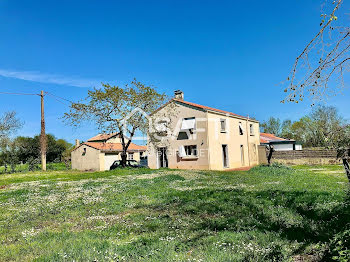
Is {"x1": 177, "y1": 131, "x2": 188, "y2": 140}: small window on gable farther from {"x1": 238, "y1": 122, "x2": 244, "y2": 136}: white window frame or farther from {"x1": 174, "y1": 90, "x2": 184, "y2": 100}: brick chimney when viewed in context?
{"x1": 238, "y1": 122, "x2": 244, "y2": 136}: white window frame

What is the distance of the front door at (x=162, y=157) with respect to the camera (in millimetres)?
31223

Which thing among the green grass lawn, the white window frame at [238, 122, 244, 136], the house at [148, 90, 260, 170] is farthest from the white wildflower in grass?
the white window frame at [238, 122, 244, 136]

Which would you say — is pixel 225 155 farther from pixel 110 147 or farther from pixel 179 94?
pixel 110 147

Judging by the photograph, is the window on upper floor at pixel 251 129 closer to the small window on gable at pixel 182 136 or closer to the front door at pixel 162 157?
the small window on gable at pixel 182 136

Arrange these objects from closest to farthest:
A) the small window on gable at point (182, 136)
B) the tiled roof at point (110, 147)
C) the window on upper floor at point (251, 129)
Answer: the small window on gable at point (182, 136) < the window on upper floor at point (251, 129) < the tiled roof at point (110, 147)

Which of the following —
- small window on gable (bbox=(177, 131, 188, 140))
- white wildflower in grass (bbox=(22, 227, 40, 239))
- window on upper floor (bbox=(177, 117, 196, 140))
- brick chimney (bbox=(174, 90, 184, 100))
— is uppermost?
brick chimney (bbox=(174, 90, 184, 100))

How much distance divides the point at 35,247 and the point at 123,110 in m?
22.7

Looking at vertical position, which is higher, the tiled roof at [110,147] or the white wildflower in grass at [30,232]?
the tiled roof at [110,147]

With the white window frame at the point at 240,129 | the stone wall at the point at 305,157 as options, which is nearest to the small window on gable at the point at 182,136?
the white window frame at the point at 240,129

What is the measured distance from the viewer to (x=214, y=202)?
867cm

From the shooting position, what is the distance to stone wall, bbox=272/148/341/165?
29.7m

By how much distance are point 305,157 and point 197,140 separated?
13769 mm

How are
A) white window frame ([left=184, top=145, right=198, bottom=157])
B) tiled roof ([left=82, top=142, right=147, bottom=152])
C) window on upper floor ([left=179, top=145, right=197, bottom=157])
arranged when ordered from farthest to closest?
1. tiled roof ([left=82, top=142, right=147, bottom=152])
2. window on upper floor ([left=179, top=145, right=197, bottom=157])
3. white window frame ([left=184, top=145, right=198, bottom=157])

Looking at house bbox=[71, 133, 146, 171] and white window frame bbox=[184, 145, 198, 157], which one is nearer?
white window frame bbox=[184, 145, 198, 157]
